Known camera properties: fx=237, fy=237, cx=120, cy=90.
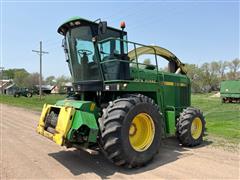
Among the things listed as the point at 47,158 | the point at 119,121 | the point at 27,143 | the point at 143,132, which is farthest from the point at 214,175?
the point at 27,143

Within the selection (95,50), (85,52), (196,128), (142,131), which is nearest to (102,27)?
(95,50)

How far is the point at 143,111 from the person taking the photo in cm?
516

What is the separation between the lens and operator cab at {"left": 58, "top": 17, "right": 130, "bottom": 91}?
17.3 ft

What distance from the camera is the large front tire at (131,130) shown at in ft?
14.9

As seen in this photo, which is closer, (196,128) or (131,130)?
(131,130)

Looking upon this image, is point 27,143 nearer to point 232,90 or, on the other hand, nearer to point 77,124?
point 77,124

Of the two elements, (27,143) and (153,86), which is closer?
(153,86)

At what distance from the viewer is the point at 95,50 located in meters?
5.31

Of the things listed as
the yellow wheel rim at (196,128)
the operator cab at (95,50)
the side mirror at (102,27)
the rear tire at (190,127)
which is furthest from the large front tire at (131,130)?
the yellow wheel rim at (196,128)

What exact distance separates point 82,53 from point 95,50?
46 cm

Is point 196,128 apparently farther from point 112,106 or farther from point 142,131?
point 112,106

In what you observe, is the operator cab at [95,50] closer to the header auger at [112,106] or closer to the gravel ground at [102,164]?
the header auger at [112,106]

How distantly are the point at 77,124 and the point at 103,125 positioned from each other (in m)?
→ 0.51

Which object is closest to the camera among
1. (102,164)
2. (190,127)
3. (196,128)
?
(102,164)
